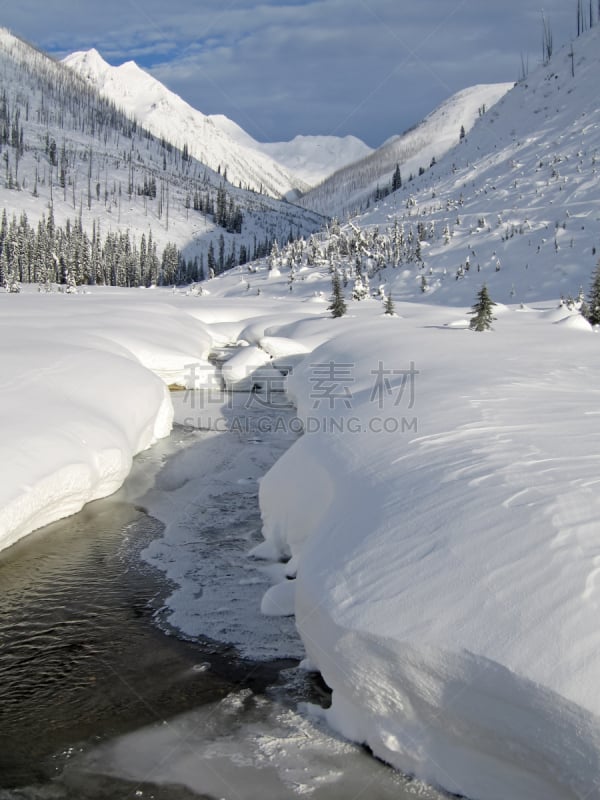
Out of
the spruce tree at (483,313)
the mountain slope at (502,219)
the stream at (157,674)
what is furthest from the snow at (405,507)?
the mountain slope at (502,219)

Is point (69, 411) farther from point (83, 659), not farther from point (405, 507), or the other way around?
point (405, 507)

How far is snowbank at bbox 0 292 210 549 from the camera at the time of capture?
11.2 m

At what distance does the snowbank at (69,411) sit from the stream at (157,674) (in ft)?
2.52

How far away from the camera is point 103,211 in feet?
454

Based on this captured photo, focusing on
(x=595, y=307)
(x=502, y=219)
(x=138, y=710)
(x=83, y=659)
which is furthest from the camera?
(x=502, y=219)

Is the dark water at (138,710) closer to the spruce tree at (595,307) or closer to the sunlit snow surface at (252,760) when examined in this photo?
the sunlit snow surface at (252,760)

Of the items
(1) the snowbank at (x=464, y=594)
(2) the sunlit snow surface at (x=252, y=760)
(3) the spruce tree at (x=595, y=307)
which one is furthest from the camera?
(3) the spruce tree at (x=595, y=307)

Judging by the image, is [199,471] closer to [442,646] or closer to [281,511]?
[281,511]

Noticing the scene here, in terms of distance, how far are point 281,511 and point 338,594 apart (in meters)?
4.56

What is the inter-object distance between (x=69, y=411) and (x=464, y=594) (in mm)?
10016

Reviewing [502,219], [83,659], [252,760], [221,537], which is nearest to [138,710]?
[83,659]

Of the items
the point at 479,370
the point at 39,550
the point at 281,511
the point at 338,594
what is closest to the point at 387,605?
the point at 338,594

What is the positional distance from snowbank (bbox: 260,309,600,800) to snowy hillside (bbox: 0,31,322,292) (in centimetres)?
8355

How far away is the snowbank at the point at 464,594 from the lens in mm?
5312
